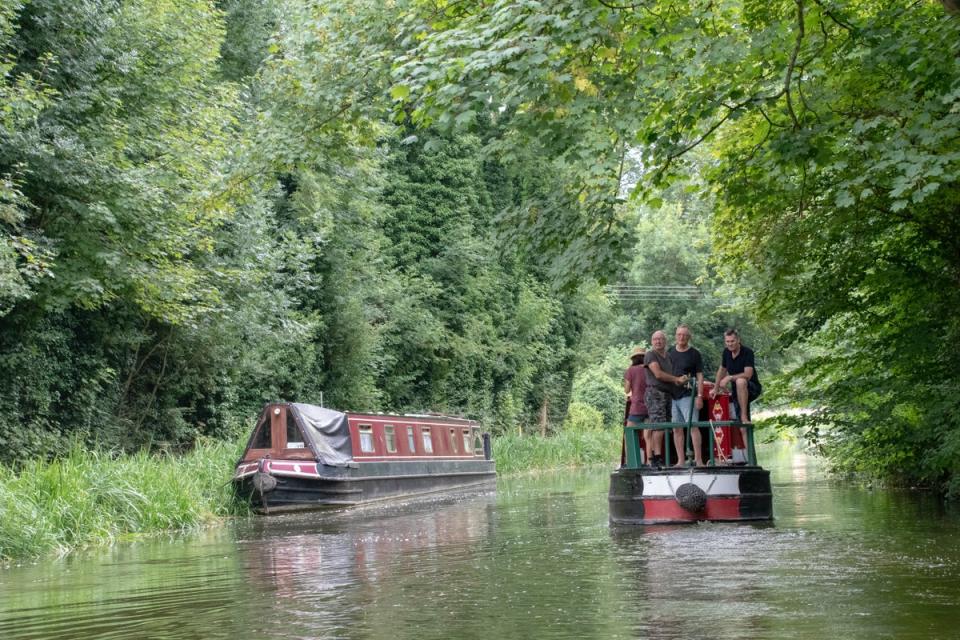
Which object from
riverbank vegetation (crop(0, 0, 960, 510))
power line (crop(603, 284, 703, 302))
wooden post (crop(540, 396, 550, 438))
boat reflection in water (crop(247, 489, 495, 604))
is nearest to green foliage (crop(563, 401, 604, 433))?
wooden post (crop(540, 396, 550, 438))

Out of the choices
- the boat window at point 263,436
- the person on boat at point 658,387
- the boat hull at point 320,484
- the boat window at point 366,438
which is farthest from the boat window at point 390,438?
the person on boat at point 658,387

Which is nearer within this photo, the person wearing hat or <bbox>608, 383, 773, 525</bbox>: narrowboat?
<bbox>608, 383, 773, 525</bbox>: narrowboat

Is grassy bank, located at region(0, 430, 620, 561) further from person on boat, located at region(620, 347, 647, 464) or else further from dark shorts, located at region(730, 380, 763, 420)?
dark shorts, located at region(730, 380, 763, 420)

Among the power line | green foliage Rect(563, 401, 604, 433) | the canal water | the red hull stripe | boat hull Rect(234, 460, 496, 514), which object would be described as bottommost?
the canal water

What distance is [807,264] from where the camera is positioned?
1483 cm

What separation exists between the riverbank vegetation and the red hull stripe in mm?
2095

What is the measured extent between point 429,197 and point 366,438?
44.0ft

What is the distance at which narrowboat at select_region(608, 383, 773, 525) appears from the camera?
13430mm

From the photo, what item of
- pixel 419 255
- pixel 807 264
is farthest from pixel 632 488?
pixel 419 255

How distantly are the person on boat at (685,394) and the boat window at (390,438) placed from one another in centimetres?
1098

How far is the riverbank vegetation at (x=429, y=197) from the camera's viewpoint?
10539mm

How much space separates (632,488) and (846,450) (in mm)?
7379

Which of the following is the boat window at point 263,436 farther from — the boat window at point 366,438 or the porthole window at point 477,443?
the porthole window at point 477,443

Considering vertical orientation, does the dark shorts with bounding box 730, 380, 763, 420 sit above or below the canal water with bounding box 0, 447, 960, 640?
above
